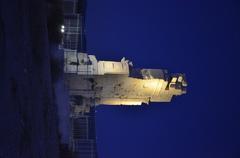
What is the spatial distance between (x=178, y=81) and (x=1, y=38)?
23633 millimetres

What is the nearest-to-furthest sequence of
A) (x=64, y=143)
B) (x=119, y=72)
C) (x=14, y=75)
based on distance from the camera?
(x=14, y=75), (x=64, y=143), (x=119, y=72)

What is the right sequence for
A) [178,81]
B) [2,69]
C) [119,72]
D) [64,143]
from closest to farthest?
1. [2,69]
2. [64,143]
3. [119,72]
4. [178,81]

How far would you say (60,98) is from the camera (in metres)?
10.2

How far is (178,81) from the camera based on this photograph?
26.8 meters

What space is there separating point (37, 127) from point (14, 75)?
1.33m

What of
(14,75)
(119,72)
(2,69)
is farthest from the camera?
(119,72)

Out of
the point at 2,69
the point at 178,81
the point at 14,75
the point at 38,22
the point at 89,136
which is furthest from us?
the point at 89,136

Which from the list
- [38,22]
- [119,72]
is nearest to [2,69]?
[38,22]

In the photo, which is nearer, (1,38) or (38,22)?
(1,38)

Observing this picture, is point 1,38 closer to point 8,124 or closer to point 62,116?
point 8,124

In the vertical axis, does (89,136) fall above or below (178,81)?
below

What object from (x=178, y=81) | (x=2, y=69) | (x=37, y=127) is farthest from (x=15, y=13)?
(x=178, y=81)

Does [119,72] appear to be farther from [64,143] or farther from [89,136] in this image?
[64,143]

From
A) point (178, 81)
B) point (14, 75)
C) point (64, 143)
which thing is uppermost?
point (178, 81)
